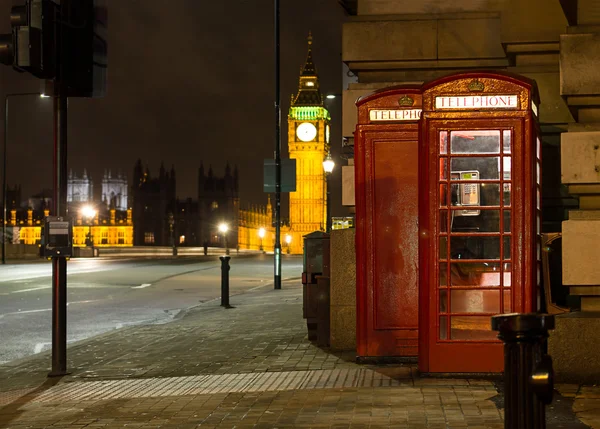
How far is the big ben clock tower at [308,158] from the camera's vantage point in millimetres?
120938

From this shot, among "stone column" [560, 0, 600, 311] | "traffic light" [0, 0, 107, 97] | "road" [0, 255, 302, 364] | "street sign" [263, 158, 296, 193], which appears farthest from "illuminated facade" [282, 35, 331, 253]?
"stone column" [560, 0, 600, 311]

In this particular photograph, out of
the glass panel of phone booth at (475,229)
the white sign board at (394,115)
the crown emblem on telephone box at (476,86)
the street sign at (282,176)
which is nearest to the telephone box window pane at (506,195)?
the glass panel of phone booth at (475,229)

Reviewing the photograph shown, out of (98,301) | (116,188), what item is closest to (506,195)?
(98,301)

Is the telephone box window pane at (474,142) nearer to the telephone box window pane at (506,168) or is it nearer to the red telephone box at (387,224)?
the telephone box window pane at (506,168)

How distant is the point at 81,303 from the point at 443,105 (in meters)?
13.3

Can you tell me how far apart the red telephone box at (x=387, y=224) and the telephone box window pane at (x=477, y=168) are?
108 cm

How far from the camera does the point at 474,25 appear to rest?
9969 mm

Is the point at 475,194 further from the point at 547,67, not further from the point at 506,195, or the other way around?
the point at 547,67

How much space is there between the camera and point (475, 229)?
7.82 meters

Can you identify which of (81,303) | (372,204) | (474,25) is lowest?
(81,303)

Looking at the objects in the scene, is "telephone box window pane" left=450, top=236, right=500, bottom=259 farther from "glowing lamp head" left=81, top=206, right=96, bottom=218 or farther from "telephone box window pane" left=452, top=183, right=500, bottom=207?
"glowing lamp head" left=81, top=206, right=96, bottom=218

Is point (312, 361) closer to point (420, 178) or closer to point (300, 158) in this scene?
point (420, 178)

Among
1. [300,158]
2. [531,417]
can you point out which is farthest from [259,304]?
[300,158]

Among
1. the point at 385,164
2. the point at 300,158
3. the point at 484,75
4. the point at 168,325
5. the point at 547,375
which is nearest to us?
the point at 547,375
